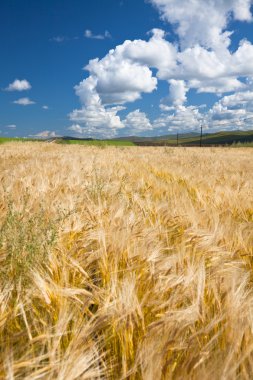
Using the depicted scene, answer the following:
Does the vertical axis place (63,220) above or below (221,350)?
above

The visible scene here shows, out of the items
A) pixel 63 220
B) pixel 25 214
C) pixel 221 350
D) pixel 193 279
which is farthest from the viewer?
pixel 25 214

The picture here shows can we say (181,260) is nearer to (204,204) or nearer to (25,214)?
(25,214)

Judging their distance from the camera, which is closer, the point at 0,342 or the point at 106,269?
the point at 0,342

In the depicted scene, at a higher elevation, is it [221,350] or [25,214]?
[25,214]

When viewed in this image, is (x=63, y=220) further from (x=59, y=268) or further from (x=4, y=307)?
(x=4, y=307)

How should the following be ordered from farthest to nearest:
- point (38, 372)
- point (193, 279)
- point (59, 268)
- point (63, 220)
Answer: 1. point (63, 220)
2. point (59, 268)
3. point (193, 279)
4. point (38, 372)

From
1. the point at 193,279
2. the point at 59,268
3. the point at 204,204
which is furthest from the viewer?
the point at 204,204

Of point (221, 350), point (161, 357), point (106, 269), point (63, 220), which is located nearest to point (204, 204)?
point (63, 220)

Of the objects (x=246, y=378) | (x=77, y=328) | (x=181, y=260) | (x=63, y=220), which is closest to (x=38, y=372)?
(x=77, y=328)

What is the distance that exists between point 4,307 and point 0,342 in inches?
4.2

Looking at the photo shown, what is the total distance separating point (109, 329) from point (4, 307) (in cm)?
36

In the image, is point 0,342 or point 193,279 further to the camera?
point 193,279

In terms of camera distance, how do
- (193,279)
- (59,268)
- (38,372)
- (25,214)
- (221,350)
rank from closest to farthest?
(38,372), (221,350), (193,279), (59,268), (25,214)

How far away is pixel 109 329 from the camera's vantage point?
3.51 ft
